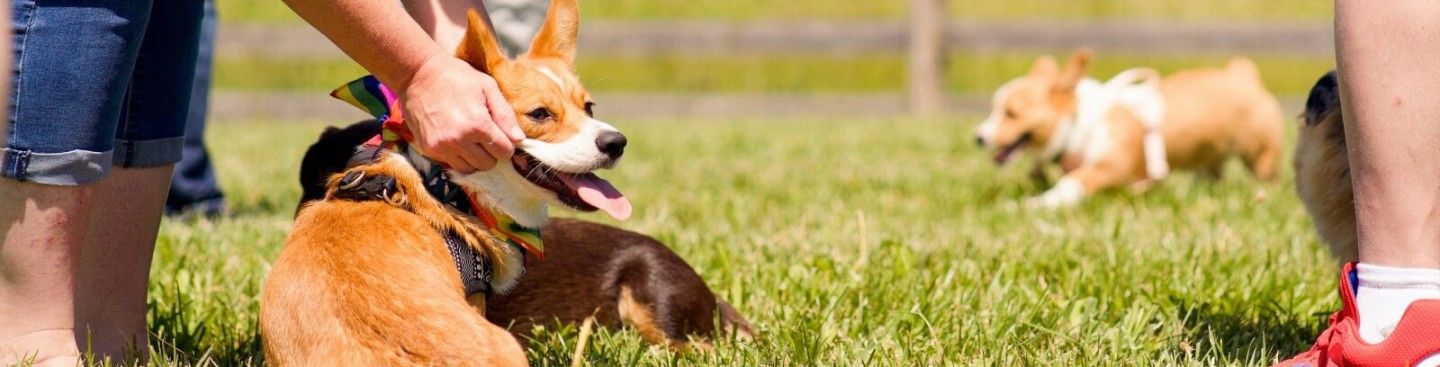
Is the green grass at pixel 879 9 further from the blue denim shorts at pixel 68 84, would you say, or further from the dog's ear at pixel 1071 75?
the blue denim shorts at pixel 68 84

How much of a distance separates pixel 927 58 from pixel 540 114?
1034 centimetres

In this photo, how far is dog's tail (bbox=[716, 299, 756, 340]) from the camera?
2.73 meters

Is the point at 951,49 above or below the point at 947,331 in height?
below

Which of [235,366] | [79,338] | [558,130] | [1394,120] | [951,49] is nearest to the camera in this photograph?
[1394,120]

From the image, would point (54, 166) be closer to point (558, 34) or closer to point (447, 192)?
point (447, 192)

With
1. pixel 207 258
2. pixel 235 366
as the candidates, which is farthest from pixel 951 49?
pixel 235 366

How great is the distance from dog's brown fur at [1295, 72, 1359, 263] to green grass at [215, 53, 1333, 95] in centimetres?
1080

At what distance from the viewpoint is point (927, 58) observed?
12281 mm

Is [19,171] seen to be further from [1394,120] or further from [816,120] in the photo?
[816,120]

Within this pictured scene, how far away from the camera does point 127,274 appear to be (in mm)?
2432

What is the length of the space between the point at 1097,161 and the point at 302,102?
8542mm

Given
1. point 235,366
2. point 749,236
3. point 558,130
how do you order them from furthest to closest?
point 749,236
point 235,366
point 558,130

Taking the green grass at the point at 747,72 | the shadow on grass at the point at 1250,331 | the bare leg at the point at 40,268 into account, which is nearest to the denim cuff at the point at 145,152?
the bare leg at the point at 40,268

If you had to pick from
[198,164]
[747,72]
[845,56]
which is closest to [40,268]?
[198,164]
